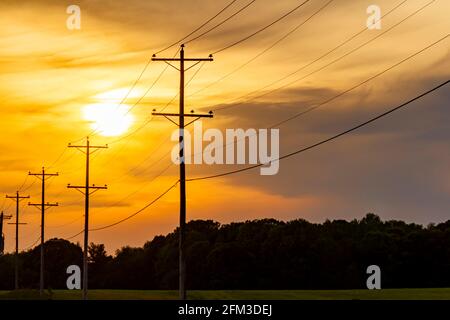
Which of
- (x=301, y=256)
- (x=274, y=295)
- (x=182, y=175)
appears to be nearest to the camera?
(x=182, y=175)

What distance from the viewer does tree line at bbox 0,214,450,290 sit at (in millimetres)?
132625

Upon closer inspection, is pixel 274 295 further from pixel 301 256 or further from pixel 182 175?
pixel 182 175

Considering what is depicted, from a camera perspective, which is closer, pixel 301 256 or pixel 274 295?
pixel 274 295

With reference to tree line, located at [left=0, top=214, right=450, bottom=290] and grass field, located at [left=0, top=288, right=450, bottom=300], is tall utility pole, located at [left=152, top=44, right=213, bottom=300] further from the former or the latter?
tree line, located at [left=0, top=214, right=450, bottom=290]

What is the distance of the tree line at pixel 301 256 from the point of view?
13262 cm

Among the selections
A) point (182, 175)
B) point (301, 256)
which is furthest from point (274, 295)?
point (182, 175)

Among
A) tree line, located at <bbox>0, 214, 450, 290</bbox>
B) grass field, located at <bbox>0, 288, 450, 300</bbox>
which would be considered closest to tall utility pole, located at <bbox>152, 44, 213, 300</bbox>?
grass field, located at <bbox>0, 288, 450, 300</bbox>

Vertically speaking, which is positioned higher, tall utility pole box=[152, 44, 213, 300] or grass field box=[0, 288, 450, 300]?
tall utility pole box=[152, 44, 213, 300]

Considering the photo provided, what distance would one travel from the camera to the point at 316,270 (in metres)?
146

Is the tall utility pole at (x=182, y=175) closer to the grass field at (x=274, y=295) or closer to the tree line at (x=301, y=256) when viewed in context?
the grass field at (x=274, y=295)

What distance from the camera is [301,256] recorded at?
480 ft

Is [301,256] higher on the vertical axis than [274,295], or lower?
higher
